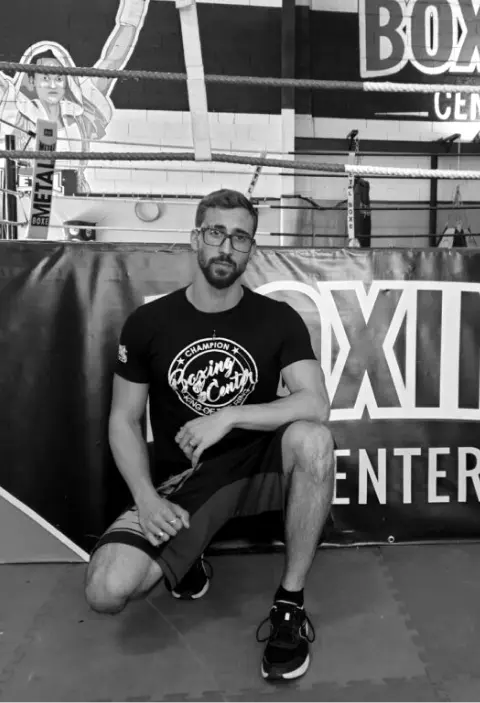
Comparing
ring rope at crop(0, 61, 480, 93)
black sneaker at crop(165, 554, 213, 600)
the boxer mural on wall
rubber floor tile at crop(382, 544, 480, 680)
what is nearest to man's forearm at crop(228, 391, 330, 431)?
black sneaker at crop(165, 554, 213, 600)

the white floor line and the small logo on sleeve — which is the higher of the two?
the small logo on sleeve

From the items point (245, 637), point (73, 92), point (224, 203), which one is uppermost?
point (73, 92)

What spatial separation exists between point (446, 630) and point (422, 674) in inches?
8.1

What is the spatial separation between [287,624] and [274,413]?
0.52m

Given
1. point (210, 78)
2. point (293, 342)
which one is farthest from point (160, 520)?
point (210, 78)

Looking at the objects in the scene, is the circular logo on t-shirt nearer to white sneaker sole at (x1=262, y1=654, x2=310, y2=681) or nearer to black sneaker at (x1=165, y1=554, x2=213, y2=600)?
black sneaker at (x1=165, y1=554, x2=213, y2=600)

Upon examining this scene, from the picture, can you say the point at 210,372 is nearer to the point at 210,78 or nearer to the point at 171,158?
the point at 171,158

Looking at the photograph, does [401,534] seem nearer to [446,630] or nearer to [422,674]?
[446,630]

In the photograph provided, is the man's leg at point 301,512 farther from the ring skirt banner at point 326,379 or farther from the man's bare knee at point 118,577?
the ring skirt banner at point 326,379

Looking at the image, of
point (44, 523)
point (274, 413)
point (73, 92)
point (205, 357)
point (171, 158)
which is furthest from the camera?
point (73, 92)

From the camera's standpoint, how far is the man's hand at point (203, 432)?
1438 mm

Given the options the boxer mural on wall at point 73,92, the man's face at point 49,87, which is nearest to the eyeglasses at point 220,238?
the boxer mural on wall at point 73,92

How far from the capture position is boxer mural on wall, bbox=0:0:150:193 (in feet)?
20.8

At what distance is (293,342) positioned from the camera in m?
1.64
